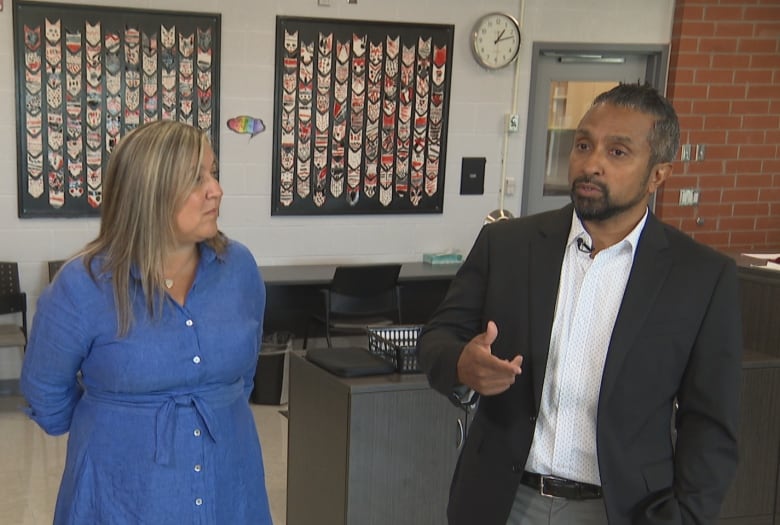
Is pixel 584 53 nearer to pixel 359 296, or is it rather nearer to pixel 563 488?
pixel 359 296

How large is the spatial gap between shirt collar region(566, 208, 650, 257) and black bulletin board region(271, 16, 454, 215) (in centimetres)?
423

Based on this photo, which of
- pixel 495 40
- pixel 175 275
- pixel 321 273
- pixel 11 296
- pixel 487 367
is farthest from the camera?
pixel 495 40

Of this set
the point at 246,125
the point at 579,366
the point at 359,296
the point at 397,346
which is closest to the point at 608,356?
the point at 579,366

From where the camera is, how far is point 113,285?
2.00 m

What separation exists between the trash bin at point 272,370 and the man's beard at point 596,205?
4.01m

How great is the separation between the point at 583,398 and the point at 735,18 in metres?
5.68

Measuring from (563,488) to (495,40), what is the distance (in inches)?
193

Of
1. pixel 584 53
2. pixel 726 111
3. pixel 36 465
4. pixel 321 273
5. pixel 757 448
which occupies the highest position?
pixel 584 53

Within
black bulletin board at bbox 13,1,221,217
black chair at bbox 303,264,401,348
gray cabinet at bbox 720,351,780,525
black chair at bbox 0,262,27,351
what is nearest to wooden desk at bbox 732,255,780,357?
gray cabinet at bbox 720,351,780,525

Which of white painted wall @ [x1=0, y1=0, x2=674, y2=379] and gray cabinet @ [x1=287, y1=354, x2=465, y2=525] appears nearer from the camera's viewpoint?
gray cabinet @ [x1=287, y1=354, x2=465, y2=525]

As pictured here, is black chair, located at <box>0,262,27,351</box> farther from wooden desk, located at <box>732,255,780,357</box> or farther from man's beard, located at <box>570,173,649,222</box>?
man's beard, located at <box>570,173,649,222</box>

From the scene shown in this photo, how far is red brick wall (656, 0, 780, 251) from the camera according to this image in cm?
681

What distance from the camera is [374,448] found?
3166 millimetres

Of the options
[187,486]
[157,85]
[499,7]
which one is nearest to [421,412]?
[187,486]
